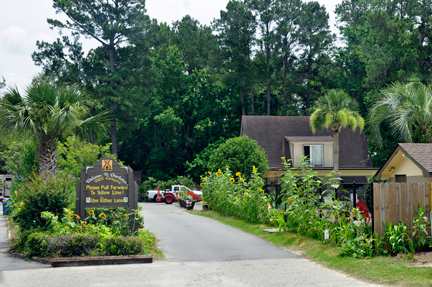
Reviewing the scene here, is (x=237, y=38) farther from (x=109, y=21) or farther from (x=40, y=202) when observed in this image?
(x=40, y=202)

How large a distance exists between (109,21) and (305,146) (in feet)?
84.9

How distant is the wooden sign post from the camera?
42.5 ft

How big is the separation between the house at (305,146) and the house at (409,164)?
722 inches

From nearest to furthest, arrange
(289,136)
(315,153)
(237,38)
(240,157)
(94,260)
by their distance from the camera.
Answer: (94,260) < (240,157) < (315,153) < (289,136) < (237,38)

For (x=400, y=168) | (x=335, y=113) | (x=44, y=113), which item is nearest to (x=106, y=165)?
(x=44, y=113)

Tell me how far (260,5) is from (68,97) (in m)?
38.5

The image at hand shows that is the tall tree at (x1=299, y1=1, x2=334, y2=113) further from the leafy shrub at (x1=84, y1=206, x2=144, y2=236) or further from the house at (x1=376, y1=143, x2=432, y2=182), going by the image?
the leafy shrub at (x1=84, y1=206, x2=144, y2=236)

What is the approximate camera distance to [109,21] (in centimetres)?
5069

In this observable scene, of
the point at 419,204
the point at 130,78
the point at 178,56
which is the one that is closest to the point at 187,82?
the point at 178,56

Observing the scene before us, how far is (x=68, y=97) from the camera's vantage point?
690 inches

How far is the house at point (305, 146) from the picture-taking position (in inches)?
1551

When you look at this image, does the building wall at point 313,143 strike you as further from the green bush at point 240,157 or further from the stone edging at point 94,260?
the stone edging at point 94,260

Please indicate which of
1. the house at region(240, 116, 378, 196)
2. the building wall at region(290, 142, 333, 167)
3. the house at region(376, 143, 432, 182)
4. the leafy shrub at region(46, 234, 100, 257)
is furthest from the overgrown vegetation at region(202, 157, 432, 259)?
the house at region(240, 116, 378, 196)

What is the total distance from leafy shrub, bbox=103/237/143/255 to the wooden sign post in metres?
1.70
